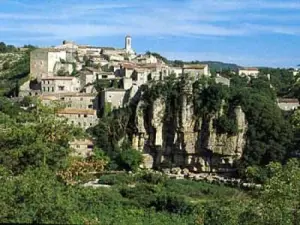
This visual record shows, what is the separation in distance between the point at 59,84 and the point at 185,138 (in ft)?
31.1

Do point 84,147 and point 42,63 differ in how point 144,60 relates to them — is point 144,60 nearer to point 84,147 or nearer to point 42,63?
point 42,63

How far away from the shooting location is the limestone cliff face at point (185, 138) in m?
38.5

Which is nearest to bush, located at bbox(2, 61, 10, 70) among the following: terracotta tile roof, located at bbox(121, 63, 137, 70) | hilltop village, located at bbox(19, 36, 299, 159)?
hilltop village, located at bbox(19, 36, 299, 159)

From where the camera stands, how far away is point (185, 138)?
38812 millimetres

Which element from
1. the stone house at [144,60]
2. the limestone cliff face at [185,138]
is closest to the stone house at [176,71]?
the limestone cliff face at [185,138]

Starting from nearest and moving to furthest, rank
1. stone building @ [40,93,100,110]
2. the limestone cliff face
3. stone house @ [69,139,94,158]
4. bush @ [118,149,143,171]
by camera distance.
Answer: stone house @ [69,139,94,158] < bush @ [118,149,143,171] < the limestone cliff face < stone building @ [40,93,100,110]

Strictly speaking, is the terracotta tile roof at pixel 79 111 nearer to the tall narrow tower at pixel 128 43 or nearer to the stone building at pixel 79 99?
the stone building at pixel 79 99

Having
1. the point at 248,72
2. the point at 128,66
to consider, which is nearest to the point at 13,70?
the point at 128,66

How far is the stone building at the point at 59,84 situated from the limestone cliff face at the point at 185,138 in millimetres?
5792

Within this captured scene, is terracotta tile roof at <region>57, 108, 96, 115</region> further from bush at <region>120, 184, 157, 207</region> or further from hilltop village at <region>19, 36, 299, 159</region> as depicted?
bush at <region>120, 184, 157, 207</region>

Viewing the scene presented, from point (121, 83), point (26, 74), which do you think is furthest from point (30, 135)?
point (26, 74)

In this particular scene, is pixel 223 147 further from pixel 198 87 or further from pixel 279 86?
pixel 279 86

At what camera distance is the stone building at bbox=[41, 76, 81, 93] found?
141 feet

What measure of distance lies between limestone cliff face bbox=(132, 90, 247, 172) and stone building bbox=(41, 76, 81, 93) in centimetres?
579
